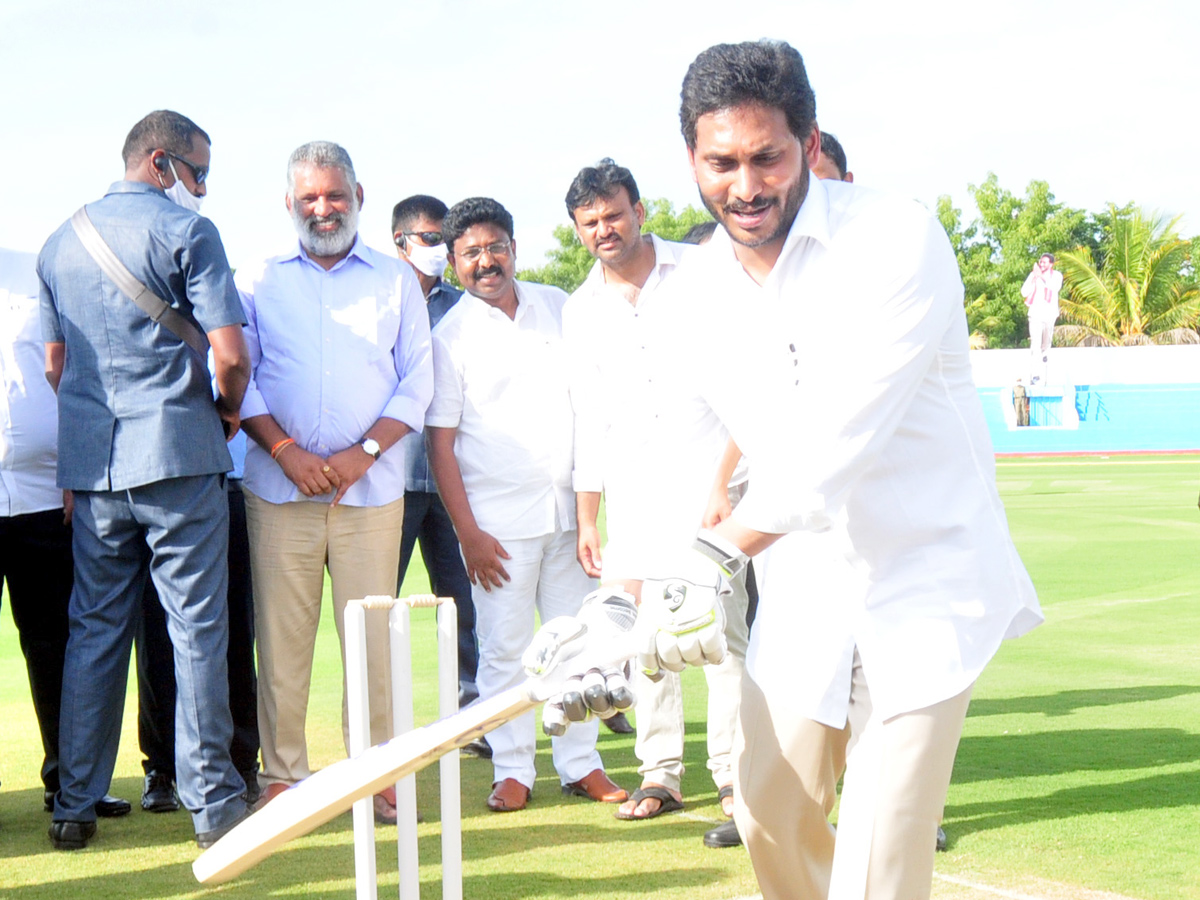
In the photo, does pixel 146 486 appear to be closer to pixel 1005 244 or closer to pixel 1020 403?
pixel 1020 403

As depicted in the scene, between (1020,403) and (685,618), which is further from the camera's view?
(1020,403)

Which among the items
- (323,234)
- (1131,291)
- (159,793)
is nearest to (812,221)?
(323,234)

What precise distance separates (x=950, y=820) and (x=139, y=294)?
3293 millimetres

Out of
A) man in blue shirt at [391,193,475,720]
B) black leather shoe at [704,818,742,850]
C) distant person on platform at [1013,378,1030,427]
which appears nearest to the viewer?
black leather shoe at [704,818,742,850]

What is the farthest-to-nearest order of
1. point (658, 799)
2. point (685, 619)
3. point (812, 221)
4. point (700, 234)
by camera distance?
point (700, 234) < point (658, 799) < point (812, 221) < point (685, 619)

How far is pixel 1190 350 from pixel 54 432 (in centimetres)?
3430

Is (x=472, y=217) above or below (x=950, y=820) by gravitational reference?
above

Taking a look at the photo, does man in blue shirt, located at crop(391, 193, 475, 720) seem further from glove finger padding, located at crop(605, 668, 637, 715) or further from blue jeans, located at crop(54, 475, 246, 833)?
glove finger padding, located at crop(605, 668, 637, 715)

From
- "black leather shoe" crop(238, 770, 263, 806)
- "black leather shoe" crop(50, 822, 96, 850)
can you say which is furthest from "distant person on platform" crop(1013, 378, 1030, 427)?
"black leather shoe" crop(50, 822, 96, 850)

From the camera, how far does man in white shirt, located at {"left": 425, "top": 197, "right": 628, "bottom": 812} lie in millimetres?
5344

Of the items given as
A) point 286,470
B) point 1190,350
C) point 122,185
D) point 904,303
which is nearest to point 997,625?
point 904,303

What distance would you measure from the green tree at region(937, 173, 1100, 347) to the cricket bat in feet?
151

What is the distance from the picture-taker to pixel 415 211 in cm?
687

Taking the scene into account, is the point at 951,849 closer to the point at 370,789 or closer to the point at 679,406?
the point at 679,406
